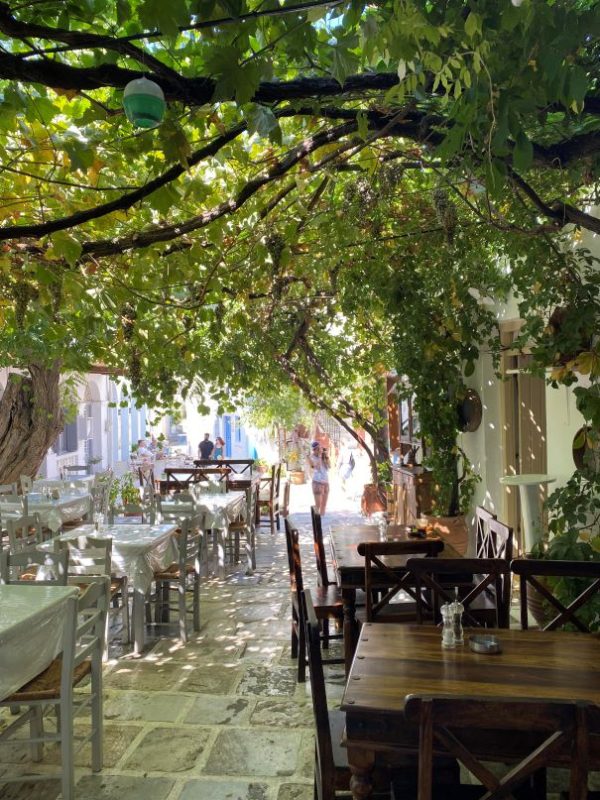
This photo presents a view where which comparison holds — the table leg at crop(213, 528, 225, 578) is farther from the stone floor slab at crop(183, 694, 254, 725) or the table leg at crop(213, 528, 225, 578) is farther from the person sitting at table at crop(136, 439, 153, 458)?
the person sitting at table at crop(136, 439, 153, 458)

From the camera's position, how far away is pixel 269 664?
4.90m

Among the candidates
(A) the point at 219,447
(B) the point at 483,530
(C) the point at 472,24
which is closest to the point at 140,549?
(B) the point at 483,530

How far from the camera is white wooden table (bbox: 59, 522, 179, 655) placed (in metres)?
5.18

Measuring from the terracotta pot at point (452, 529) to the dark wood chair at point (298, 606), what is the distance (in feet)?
6.99

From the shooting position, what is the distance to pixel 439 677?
7.91 ft

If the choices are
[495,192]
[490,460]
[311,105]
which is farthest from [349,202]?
[490,460]

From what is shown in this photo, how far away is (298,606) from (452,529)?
3.10m

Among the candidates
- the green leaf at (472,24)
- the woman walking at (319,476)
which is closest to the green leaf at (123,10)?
the green leaf at (472,24)

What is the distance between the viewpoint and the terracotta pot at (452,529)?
22.9ft

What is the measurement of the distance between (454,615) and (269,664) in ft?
8.14

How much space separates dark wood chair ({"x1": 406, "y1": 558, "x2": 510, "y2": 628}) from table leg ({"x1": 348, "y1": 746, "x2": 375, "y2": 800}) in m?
1.33

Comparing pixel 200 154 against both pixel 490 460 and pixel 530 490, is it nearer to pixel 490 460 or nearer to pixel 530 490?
pixel 530 490

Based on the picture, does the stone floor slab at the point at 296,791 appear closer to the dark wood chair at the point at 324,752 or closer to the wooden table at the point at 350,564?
the dark wood chair at the point at 324,752

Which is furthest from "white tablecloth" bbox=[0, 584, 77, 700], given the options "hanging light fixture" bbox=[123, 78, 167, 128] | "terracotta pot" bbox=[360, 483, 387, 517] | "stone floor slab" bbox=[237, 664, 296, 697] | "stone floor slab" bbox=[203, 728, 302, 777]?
"terracotta pot" bbox=[360, 483, 387, 517]
